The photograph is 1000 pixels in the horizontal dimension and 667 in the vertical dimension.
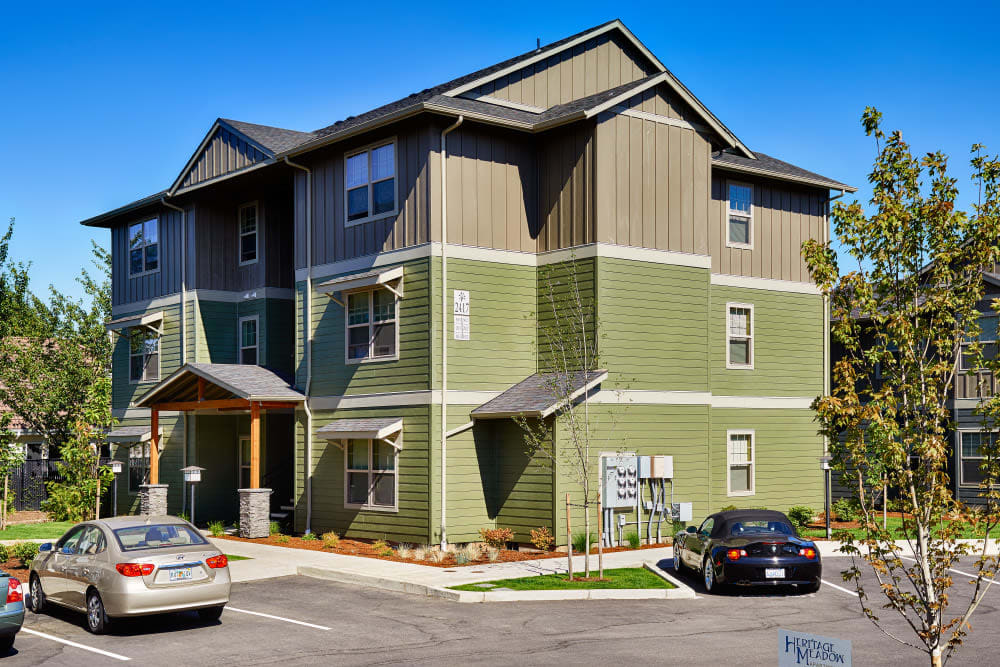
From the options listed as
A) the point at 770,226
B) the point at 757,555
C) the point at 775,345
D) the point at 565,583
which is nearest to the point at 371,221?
the point at 565,583

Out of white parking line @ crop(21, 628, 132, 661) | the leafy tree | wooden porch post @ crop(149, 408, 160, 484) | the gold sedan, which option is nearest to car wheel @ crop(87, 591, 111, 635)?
the gold sedan

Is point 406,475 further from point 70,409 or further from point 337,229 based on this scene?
point 70,409

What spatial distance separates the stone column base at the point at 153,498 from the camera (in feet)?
94.8

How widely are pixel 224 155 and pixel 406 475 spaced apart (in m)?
11.7

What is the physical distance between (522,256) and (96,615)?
1297 centimetres

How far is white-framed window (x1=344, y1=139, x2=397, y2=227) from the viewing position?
24.1m

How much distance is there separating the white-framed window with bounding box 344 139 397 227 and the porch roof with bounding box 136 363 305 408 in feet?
14.9

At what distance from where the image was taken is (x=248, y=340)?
30844 millimetres

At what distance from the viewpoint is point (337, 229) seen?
84.0 ft

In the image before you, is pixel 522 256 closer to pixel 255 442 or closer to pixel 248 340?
pixel 255 442

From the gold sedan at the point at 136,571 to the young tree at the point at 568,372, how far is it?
8.01m

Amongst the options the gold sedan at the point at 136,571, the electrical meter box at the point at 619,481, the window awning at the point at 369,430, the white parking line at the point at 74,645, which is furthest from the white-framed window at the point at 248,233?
the white parking line at the point at 74,645

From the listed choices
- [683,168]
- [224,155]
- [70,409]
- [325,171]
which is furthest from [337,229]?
[70,409]

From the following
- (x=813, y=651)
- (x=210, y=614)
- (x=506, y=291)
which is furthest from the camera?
(x=506, y=291)
